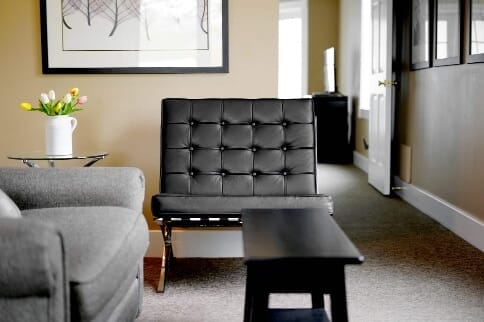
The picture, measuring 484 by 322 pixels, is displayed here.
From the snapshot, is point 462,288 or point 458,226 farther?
point 458,226

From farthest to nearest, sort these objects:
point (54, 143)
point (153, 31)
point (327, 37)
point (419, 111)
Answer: point (327, 37) → point (419, 111) → point (153, 31) → point (54, 143)

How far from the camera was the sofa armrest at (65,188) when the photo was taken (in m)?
2.42

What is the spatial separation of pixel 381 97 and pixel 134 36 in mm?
2706

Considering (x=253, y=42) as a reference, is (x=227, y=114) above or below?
below

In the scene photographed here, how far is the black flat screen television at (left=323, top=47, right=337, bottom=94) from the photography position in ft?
26.9

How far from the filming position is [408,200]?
200 inches

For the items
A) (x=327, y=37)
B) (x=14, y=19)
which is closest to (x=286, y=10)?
(x=327, y=37)

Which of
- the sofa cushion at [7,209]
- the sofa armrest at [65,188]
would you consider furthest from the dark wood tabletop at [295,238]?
the sofa cushion at [7,209]

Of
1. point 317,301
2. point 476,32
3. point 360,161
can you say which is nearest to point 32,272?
point 317,301

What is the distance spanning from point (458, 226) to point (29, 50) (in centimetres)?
269

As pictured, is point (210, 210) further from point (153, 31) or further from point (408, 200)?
point (408, 200)

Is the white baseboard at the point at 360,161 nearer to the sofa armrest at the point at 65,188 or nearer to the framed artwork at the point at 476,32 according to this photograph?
the framed artwork at the point at 476,32

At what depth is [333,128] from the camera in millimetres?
7703

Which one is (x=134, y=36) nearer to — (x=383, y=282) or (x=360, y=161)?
(x=383, y=282)
